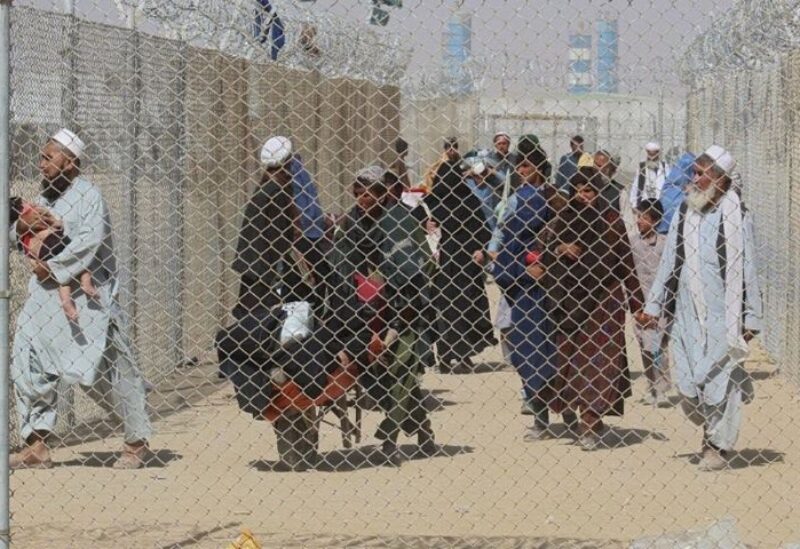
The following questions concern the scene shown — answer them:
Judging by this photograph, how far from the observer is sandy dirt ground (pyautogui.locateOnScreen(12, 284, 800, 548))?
7.52m

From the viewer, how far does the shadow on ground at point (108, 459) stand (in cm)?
922

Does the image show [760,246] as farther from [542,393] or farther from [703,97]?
[542,393]

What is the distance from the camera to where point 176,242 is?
39.9 ft

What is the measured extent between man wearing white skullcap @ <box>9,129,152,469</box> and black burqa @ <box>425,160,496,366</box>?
384 centimetres

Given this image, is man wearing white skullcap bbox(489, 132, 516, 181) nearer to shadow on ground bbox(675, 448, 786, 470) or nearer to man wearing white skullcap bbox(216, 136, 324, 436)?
shadow on ground bbox(675, 448, 786, 470)

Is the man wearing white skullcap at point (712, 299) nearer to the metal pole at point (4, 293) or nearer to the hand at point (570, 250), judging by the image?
the hand at point (570, 250)

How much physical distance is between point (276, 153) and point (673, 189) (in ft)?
14.7

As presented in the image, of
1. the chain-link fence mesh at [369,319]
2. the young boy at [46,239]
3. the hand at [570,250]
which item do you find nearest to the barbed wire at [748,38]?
the chain-link fence mesh at [369,319]

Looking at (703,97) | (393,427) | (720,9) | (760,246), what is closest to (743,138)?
(760,246)

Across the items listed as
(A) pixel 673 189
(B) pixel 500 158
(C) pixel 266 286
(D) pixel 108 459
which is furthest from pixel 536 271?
(B) pixel 500 158

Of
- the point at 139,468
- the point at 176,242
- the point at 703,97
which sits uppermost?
the point at 703,97

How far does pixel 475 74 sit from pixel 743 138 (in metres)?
7.93

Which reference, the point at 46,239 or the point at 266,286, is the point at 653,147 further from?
the point at 46,239

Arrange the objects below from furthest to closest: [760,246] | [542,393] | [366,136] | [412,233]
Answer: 1. [366,136]
2. [760,246]
3. [542,393]
4. [412,233]
